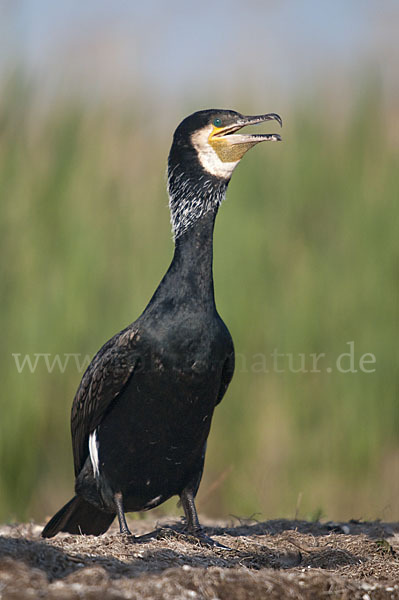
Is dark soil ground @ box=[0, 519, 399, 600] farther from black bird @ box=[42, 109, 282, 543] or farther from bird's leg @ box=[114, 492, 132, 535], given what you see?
black bird @ box=[42, 109, 282, 543]

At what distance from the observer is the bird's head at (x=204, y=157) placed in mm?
4082

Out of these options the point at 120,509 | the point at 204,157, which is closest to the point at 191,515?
the point at 120,509

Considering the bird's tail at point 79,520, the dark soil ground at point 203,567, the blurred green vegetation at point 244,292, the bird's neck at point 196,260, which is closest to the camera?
the dark soil ground at point 203,567

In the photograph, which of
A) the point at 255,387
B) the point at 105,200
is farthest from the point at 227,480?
the point at 105,200

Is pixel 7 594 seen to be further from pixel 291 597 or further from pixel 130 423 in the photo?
pixel 130 423

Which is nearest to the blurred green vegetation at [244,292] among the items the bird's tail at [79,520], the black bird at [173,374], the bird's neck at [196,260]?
the bird's tail at [79,520]

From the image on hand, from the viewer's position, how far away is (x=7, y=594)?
2.45m

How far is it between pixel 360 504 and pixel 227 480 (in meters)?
0.86

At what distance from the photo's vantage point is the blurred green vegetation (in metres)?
5.49

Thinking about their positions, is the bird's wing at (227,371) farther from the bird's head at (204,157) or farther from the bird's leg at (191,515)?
the bird's head at (204,157)

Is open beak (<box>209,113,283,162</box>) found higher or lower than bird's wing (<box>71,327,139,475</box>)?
higher

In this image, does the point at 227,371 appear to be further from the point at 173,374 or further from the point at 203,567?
the point at 203,567

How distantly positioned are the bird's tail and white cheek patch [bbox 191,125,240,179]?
5.77 feet

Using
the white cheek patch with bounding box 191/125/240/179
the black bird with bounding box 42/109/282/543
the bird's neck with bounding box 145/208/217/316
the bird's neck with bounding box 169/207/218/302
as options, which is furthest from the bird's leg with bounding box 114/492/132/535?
the white cheek patch with bounding box 191/125/240/179
